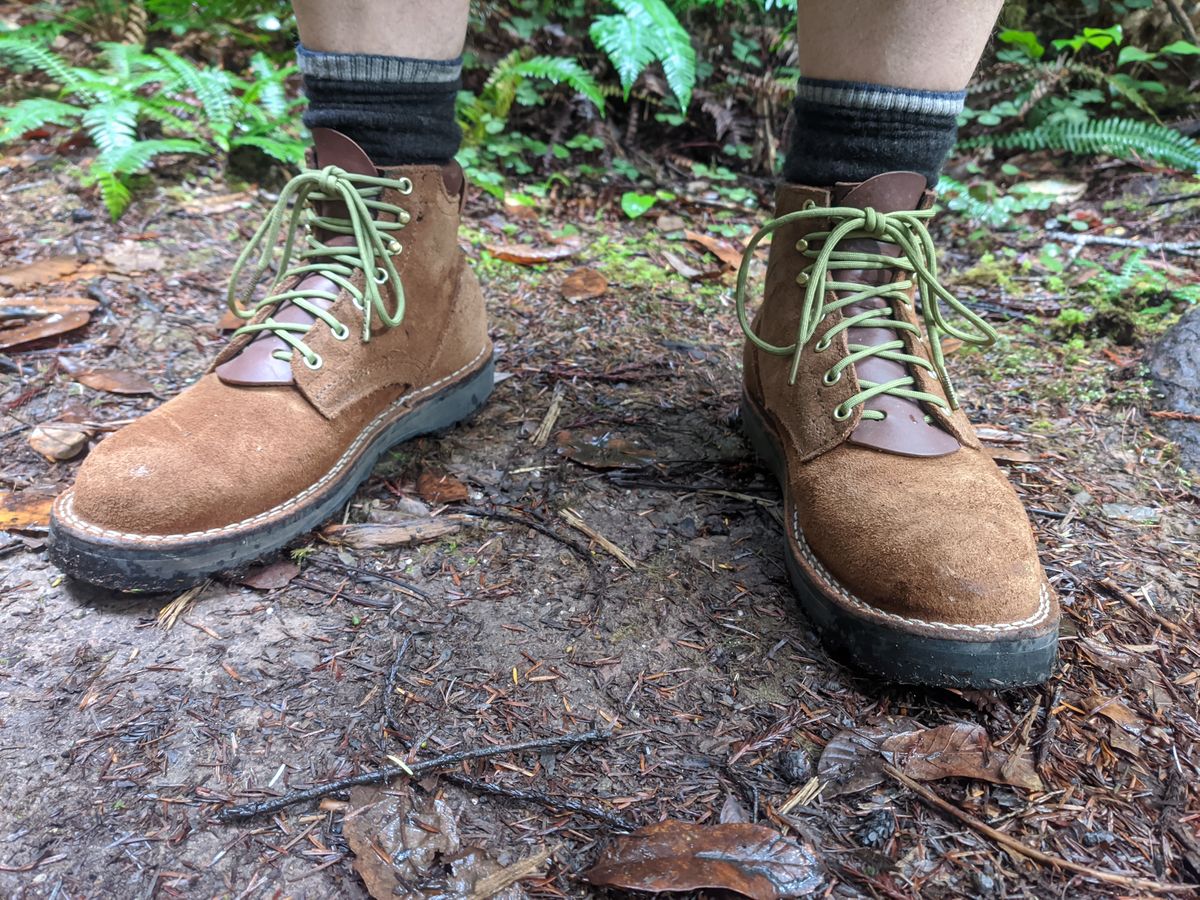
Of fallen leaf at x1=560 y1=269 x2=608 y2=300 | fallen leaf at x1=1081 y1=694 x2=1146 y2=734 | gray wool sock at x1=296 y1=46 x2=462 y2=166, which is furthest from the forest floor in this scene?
gray wool sock at x1=296 y1=46 x2=462 y2=166

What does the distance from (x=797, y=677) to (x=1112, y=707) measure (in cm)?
50

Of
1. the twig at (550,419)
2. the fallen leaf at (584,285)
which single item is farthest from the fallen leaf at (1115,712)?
the fallen leaf at (584,285)

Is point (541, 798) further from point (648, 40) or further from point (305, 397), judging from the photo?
point (648, 40)

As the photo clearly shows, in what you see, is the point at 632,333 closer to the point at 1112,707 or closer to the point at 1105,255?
the point at 1112,707

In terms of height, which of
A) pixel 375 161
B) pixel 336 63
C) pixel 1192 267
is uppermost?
pixel 336 63

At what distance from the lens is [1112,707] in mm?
1179

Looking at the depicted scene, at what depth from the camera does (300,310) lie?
1556mm

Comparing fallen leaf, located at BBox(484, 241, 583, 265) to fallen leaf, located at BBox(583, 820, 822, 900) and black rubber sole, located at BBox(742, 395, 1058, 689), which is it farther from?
fallen leaf, located at BBox(583, 820, 822, 900)

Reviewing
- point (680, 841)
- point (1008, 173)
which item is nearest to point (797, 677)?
point (680, 841)

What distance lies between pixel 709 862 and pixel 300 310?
130cm

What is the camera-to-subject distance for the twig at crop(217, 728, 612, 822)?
1.00 metres

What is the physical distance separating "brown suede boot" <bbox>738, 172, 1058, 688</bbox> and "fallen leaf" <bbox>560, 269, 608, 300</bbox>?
3.64 feet

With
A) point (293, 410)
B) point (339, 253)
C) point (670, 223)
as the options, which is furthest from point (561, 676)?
point (670, 223)

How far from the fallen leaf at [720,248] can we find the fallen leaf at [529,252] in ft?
1.75
